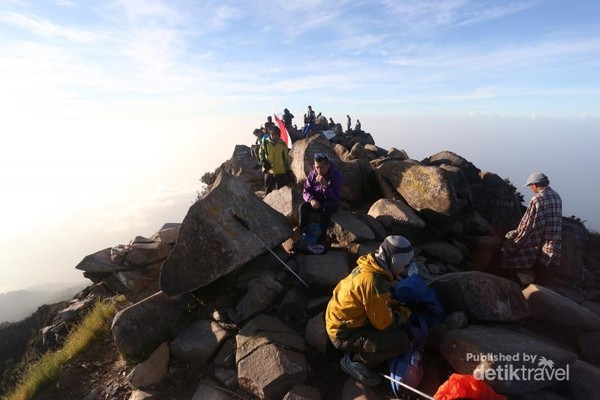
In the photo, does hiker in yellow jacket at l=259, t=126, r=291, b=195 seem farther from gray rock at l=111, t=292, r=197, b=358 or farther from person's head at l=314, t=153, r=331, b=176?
gray rock at l=111, t=292, r=197, b=358

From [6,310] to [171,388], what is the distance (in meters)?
223

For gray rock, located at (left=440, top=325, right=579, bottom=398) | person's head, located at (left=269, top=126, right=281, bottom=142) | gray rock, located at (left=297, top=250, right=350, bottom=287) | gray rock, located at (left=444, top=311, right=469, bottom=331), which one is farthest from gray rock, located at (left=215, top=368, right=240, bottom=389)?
person's head, located at (left=269, top=126, right=281, bottom=142)

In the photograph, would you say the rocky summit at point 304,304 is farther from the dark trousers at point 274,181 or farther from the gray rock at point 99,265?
the dark trousers at point 274,181

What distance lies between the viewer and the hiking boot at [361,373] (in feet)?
18.9

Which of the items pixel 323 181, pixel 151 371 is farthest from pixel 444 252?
pixel 151 371

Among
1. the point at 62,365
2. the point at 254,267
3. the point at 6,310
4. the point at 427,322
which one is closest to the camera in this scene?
the point at 427,322

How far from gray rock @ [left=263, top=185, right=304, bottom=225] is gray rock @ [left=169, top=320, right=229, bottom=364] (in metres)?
4.17

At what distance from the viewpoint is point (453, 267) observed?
956cm

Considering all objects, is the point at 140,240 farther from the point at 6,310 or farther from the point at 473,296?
the point at 6,310

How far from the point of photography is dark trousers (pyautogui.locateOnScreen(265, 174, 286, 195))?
44.2 ft

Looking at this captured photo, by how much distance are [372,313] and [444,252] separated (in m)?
5.48

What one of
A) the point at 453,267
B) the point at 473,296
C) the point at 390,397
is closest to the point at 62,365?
the point at 390,397

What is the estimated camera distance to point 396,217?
1025 centimetres

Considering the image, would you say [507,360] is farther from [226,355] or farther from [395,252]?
[226,355]
